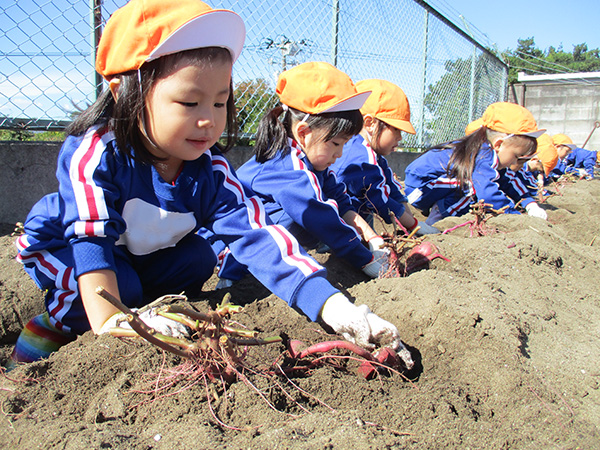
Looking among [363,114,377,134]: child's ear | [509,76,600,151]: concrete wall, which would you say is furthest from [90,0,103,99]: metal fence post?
[509,76,600,151]: concrete wall

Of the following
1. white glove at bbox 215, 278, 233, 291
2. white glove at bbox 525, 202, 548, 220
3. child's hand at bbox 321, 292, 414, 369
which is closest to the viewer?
→ child's hand at bbox 321, 292, 414, 369

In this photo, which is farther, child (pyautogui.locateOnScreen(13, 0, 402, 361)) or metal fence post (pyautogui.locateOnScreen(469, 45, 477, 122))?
metal fence post (pyautogui.locateOnScreen(469, 45, 477, 122))

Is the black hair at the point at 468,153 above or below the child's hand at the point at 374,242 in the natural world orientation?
above

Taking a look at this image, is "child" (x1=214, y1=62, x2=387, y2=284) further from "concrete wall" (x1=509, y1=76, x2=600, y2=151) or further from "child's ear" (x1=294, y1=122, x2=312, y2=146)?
"concrete wall" (x1=509, y1=76, x2=600, y2=151)

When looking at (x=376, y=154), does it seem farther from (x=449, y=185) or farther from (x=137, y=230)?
(x=137, y=230)

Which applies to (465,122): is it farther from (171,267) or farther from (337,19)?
(171,267)

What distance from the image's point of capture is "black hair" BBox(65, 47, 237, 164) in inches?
55.3

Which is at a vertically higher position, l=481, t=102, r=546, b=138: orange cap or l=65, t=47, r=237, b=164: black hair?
l=65, t=47, r=237, b=164: black hair

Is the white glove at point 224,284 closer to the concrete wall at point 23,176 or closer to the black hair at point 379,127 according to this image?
the concrete wall at point 23,176

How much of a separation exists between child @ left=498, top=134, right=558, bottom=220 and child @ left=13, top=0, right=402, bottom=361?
3.56 metres

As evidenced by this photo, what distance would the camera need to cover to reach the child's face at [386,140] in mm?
3598

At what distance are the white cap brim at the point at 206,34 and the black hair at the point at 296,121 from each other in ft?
3.30

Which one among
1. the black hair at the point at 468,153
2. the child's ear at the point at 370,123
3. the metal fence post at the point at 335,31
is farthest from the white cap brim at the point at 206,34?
the metal fence post at the point at 335,31

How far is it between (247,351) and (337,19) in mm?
4638
